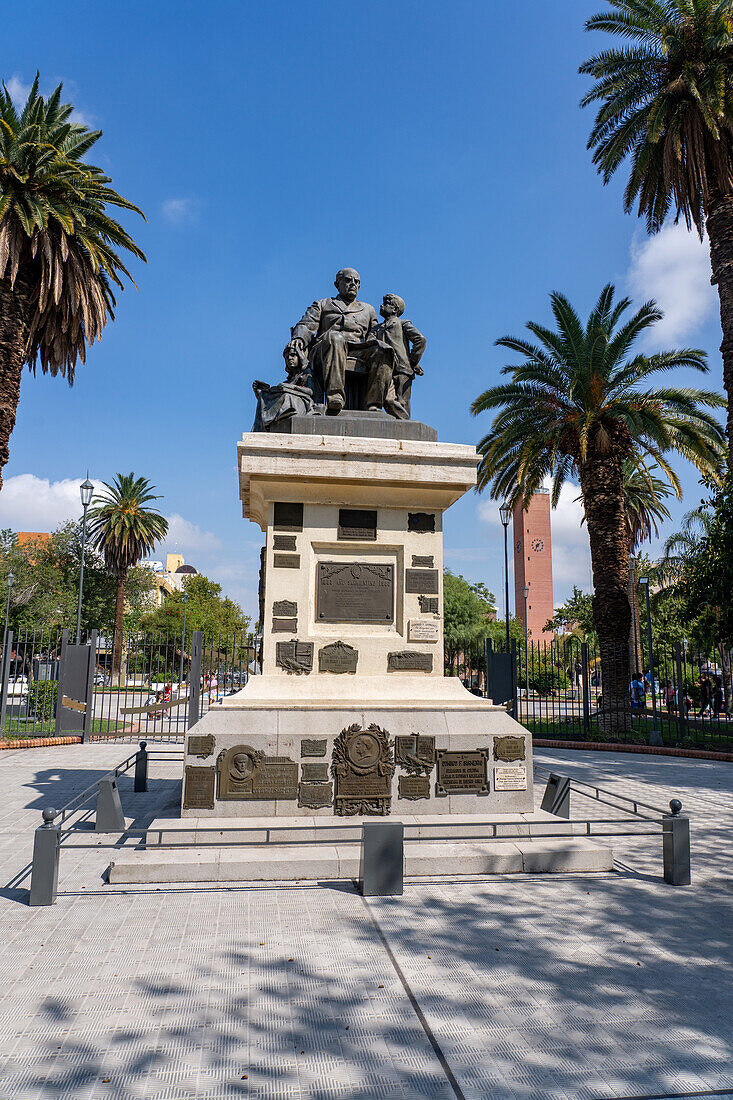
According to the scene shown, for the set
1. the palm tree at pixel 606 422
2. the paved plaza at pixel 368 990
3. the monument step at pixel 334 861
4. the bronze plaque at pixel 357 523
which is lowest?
the paved plaza at pixel 368 990

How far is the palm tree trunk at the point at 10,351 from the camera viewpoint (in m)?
17.5

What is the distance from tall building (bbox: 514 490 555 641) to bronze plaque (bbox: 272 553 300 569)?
86.4m

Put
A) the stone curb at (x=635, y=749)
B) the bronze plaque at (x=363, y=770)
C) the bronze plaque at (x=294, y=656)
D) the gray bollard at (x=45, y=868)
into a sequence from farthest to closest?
the stone curb at (x=635, y=749) → the bronze plaque at (x=294, y=656) → the bronze plaque at (x=363, y=770) → the gray bollard at (x=45, y=868)

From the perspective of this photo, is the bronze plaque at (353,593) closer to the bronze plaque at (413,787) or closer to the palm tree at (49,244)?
the bronze plaque at (413,787)

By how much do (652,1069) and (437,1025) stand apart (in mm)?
1084

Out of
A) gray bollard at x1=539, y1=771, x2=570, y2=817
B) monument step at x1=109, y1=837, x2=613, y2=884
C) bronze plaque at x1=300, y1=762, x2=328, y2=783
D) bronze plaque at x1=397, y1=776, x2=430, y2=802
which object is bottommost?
monument step at x1=109, y1=837, x2=613, y2=884

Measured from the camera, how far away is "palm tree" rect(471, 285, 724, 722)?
1958cm

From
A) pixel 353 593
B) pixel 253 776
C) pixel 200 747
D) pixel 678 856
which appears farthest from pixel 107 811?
pixel 678 856

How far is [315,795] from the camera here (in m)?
7.05

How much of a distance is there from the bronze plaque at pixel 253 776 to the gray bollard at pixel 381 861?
1317 mm

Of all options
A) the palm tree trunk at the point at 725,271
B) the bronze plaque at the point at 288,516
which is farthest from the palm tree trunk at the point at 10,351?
the palm tree trunk at the point at 725,271

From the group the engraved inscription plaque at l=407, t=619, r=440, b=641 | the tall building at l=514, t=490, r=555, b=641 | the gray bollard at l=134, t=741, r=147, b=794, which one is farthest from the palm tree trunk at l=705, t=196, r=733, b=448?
the tall building at l=514, t=490, r=555, b=641

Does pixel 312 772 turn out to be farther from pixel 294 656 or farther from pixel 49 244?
pixel 49 244

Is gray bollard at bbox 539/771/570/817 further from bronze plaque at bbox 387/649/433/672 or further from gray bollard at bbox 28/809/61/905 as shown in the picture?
gray bollard at bbox 28/809/61/905
